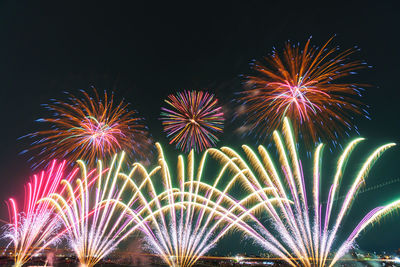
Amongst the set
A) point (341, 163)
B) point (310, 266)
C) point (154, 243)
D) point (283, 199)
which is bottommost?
point (310, 266)

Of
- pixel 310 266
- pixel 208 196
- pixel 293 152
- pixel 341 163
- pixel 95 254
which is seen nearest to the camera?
pixel 341 163

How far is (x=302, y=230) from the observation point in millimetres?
22781

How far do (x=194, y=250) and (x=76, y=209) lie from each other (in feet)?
44.8

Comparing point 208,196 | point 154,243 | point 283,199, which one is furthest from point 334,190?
point 154,243

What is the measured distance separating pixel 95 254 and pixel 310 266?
2338 centimetres

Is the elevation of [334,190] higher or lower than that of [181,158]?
lower

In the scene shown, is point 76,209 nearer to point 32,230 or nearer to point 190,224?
point 32,230

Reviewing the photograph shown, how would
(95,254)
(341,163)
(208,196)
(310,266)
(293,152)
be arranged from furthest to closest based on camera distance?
1. (95,254)
2. (208,196)
3. (310,266)
4. (293,152)
5. (341,163)

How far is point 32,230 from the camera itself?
30.6m

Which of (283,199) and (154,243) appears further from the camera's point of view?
(154,243)

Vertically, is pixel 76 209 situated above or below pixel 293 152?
below

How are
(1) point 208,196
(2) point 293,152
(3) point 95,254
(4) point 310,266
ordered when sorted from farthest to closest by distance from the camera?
1. (3) point 95,254
2. (1) point 208,196
3. (4) point 310,266
4. (2) point 293,152

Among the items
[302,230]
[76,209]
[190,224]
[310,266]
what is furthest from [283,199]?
[76,209]

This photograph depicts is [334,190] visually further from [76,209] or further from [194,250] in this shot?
[76,209]
